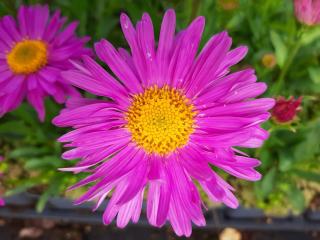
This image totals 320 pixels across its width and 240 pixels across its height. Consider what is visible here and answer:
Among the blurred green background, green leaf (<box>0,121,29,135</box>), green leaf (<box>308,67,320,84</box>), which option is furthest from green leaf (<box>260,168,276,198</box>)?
green leaf (<box>0,121,29,135</box>)

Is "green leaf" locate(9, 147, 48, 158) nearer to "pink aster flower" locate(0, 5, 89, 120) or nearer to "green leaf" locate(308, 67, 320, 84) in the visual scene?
"pink aster flower" locate(0, 5, 89, 120)

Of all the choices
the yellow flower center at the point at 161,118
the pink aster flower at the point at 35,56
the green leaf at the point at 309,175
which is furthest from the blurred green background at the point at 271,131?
the yellow flower center at the point at 161,118

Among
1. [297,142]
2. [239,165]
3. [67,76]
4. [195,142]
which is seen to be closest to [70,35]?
[67,76]

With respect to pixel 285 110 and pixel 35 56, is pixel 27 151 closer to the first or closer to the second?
pixel 35 56

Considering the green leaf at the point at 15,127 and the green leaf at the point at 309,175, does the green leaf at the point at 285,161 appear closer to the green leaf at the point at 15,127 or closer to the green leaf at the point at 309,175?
the green leaf at the point at 309,175

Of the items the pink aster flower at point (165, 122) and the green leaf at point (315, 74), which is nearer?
the pink aster flower at point (165, 122)

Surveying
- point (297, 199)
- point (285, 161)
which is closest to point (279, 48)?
point (285, 161)

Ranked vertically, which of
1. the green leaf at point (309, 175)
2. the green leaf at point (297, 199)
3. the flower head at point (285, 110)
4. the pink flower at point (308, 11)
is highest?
the pink flower at point (308, 11)
